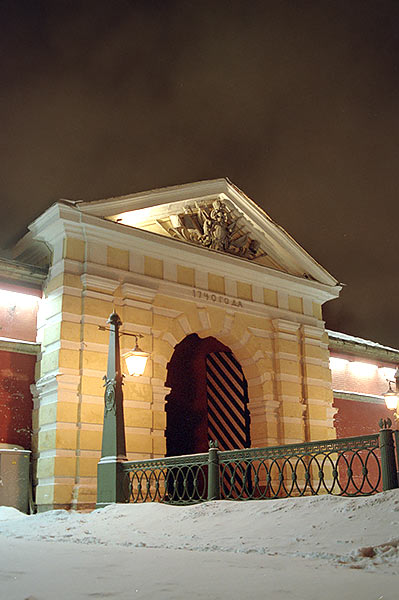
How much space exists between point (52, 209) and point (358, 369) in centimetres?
1313

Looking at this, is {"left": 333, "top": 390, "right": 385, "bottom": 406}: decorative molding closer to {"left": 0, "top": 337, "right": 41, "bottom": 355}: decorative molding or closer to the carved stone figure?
the carved stone figure

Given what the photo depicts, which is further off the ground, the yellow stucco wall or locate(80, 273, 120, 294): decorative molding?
locate(80, 273, 120, 294): decorative molding

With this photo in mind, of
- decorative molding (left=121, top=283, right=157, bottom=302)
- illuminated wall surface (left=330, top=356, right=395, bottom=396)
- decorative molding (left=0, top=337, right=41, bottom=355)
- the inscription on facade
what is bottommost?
decorative molding (left=0, top=337, right=41, bottom=355)

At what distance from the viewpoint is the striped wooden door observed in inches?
722

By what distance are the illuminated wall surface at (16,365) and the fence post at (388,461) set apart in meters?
8.81

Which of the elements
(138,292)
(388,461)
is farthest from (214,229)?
(388,461)

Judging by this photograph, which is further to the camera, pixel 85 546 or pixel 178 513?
pixel 178 513

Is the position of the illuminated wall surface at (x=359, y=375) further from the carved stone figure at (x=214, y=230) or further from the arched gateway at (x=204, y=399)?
the carved stone figure at (x=214, y=230)

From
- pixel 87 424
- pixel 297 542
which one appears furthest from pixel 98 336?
pixel 297 542

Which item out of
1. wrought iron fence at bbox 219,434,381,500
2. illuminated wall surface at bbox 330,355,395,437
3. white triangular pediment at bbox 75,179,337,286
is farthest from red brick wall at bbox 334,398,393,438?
white triangular pediment at bbox 75,179,337,286

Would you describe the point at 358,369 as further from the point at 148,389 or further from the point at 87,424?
the point at 87,424

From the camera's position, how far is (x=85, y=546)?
788cm

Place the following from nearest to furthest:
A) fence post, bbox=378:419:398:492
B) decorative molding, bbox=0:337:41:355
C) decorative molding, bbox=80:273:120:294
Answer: fence post, bbox=378:419:398:492
decorative molding, bbox=0:337:41:355
decorative molding, bbox=80:273:120:294

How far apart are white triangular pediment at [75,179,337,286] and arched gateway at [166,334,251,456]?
3048 mm
